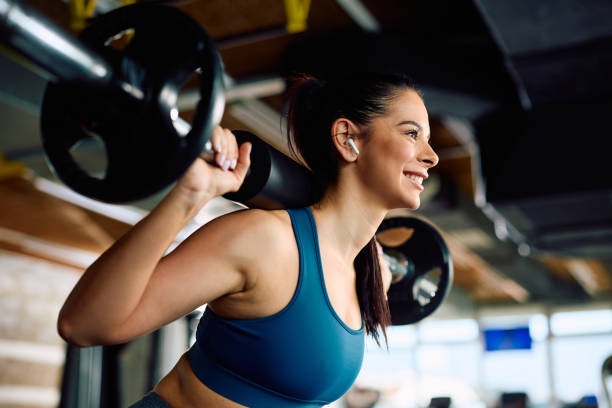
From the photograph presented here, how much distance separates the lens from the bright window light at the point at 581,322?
10789mm

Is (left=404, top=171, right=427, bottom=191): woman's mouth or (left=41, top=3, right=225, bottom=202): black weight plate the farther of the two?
(left=404, top=171, right=427, bottom=191): woman's mouth

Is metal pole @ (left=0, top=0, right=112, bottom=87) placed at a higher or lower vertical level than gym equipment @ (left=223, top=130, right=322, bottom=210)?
higher

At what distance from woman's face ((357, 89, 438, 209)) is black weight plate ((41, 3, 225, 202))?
0.49 m

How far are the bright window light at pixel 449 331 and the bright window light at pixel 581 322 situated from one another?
143 centimetres

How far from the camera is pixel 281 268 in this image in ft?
3.31

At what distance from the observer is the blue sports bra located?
99 centimetres

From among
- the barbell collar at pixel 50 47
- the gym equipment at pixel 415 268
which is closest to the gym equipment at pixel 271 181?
the barbell collar at pixel 50 47

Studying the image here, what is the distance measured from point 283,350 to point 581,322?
11.3 m

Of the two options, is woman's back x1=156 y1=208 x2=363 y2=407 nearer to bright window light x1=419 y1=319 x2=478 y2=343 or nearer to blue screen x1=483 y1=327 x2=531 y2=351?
blue screen x1=483 y1=327 x2=531 y2=351

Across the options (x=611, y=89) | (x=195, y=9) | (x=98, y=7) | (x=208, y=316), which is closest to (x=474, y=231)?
(x=611, y=89)

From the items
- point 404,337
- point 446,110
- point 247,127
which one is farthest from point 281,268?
point 404,337

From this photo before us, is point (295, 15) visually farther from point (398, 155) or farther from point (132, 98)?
point (132, 98)

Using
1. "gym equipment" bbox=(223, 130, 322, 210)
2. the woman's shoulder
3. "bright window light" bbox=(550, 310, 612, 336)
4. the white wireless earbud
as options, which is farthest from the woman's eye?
"bright window light" bbox=(550, 310, 612, 336)

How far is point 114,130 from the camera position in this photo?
2.49ft
